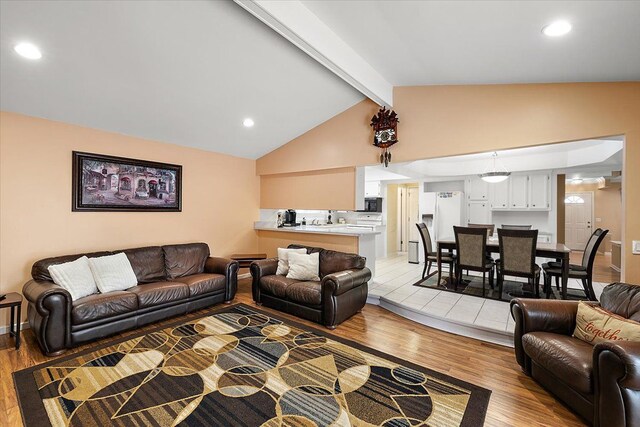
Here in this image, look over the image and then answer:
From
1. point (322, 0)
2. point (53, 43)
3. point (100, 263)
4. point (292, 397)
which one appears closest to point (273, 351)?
point (292, 397)

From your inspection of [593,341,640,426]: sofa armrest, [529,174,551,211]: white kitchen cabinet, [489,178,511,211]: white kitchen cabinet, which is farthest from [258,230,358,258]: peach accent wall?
[529,174,551,211]: white kitchen cabinet

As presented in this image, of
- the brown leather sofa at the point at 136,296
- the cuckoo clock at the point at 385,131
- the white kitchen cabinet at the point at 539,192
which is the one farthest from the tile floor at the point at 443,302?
the brown leather sofa at the point at 136,296

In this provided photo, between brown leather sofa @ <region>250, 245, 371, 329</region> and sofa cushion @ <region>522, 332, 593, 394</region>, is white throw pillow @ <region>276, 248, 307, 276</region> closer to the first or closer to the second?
brown leather sofa @ <region>250, 245, 371, 329</region>

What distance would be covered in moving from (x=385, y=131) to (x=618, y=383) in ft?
11.2

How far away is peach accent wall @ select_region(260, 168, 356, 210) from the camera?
4.79m

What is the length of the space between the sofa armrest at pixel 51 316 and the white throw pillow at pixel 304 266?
240 centimetres

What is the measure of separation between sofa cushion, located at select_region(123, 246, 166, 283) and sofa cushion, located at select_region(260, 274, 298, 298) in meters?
1.47

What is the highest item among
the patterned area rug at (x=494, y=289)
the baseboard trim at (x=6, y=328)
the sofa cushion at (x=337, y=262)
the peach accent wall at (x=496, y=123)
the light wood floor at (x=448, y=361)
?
→ the peach accent wall at (x=496, y=123)

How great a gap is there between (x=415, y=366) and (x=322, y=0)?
127 inches

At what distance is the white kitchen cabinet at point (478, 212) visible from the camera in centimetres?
693

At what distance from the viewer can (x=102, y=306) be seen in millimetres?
2963

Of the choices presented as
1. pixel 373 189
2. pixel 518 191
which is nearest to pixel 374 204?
pixel 373 189

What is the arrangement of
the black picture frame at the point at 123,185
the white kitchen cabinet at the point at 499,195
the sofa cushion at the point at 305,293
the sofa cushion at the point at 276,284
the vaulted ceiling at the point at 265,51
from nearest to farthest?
the vaulted ceiling at the point at 265,51
the sofa cushion at the point at 305,293
the black picture frame at the point at 123,185
the sofa cushion at the point at 276,284
the white kitchen cabinet at the point at 499,195

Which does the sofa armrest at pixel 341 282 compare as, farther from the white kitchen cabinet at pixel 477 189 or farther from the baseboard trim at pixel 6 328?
the white kitchen cabinet at pixel 477 189
